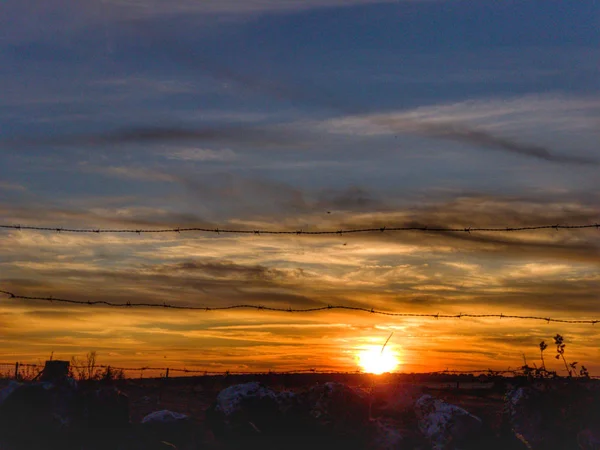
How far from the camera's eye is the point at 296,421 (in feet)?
56.6

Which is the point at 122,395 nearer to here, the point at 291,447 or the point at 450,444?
the point at 291,447

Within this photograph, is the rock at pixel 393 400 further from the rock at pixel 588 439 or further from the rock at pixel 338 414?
the rock at pixel 588 439

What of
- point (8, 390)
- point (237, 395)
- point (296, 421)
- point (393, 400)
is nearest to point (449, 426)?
point (393, 400)

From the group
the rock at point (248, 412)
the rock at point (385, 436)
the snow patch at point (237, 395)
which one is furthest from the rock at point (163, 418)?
the rock at point (385, 436)

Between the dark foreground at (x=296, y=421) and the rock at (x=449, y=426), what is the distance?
20 millimetres

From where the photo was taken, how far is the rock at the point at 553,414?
16.8m

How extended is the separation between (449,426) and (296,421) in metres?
3.09

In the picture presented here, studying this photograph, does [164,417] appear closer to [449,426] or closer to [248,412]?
[248,412]

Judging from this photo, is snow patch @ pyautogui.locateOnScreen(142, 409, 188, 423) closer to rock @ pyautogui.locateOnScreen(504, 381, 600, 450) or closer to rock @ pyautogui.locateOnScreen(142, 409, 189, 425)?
rock @ pyautogui.locateOnScreen(142, 409, 189, 425)

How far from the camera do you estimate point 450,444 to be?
16609mm

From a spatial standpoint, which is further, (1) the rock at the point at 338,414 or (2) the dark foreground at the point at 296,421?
(1) the rock at the point at 338,414

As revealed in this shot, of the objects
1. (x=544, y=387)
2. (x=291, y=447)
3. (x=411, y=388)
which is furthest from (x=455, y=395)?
(x=291, y=447)

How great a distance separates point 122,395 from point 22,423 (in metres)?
2.07

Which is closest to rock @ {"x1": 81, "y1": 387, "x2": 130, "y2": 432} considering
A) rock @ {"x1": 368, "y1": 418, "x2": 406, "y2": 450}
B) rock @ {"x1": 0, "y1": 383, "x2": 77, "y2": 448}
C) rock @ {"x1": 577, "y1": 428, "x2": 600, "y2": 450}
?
rock @ {"x1": 0, "y1": 383, "x2": 77, "y2": 448}
